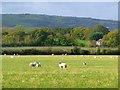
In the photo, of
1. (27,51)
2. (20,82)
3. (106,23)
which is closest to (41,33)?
(27,51)

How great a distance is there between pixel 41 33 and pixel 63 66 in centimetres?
8360

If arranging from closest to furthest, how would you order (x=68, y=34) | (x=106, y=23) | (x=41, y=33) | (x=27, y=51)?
(x=27, y=51) < (x=41, y=33) < (x=68, y=34) < (x=106, y=23)

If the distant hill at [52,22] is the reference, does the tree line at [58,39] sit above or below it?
below

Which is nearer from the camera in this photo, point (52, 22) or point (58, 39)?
point (58, 39)

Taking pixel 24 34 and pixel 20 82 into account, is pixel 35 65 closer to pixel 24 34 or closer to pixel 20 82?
pixel 20 82

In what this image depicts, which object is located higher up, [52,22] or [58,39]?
[52,22]

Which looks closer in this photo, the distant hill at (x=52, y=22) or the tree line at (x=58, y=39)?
the tree line at (x=58, y=39)

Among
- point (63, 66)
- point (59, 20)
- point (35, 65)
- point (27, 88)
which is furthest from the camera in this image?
point (59, 20)

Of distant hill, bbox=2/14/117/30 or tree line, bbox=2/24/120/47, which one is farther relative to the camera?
distant hill, bbox=2/14/117/30

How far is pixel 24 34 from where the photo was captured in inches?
4552

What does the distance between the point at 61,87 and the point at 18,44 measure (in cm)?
7919

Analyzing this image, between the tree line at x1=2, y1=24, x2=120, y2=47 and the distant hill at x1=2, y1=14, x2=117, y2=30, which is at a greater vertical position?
the distant hill at x1=2, y1=14, x2=117, y2=30

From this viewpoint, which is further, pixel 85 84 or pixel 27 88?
pixel 85 84

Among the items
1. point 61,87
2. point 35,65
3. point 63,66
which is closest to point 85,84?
point 61,87
